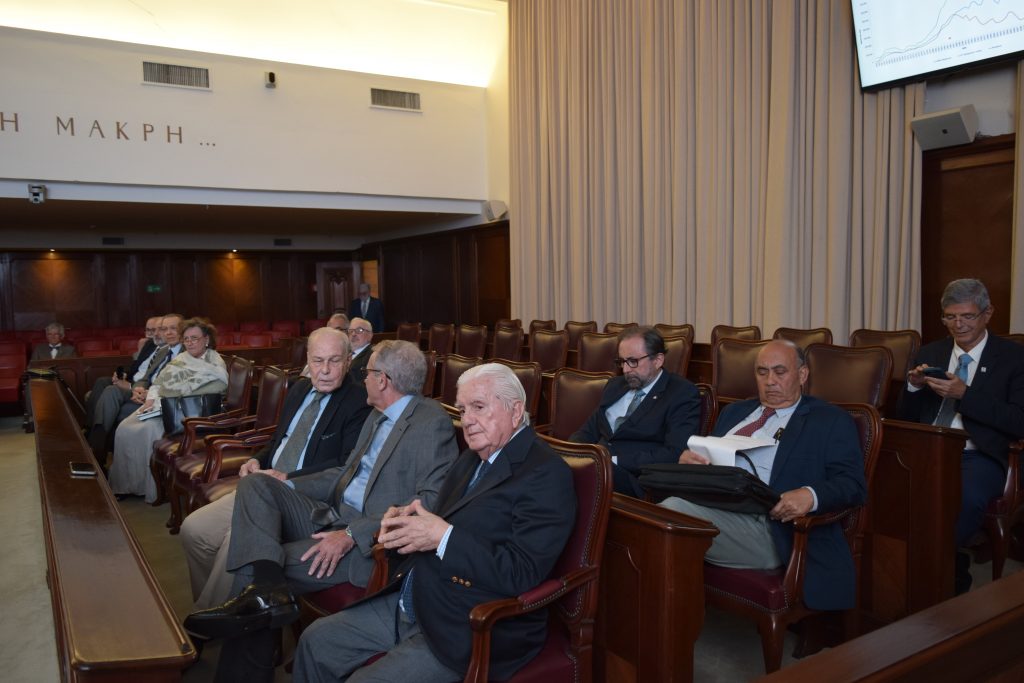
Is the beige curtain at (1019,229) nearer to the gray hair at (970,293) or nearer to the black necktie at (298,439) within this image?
the gray hair at (970,293)

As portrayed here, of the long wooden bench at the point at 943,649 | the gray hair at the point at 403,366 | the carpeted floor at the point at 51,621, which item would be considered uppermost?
the gray hair at the point at 403,366

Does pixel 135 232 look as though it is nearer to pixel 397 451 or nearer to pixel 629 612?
pixel 397 451

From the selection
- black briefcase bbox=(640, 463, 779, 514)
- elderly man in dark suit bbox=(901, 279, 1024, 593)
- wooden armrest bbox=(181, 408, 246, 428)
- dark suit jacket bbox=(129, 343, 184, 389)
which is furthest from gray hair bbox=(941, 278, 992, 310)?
dark suit jacket bbox=(129, 343, 184, 389)

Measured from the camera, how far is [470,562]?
5.99ft

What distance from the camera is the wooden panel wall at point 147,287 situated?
1330 cm

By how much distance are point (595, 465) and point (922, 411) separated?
2158mm

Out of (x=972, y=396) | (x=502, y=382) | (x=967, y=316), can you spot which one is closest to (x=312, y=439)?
Answer: (x=502, y=382)

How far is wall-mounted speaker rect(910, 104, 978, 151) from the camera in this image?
4.70m

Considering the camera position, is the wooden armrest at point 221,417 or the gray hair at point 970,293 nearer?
the gray hair at point 970,293

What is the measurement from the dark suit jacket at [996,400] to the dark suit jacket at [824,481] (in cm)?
88

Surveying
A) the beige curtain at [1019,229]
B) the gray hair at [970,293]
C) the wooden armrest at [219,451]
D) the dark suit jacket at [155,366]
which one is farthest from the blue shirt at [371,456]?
the beige curtain at [1019,229]

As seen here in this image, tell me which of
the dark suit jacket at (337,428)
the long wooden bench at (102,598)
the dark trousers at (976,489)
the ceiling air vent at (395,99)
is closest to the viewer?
the long wooden bench at (102,598)

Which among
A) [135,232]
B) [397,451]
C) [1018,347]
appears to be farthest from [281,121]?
[1018,347]

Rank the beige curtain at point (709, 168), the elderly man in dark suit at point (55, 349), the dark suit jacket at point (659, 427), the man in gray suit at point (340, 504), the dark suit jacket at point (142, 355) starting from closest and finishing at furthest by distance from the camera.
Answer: the man in gray suit at point (340, 504), the dark suit jacket at point (659, 427), the beige curtain at point (709, 168), the dark suit jacket at point (142, 355), the elderly man in dark suit at point (55, 349)
